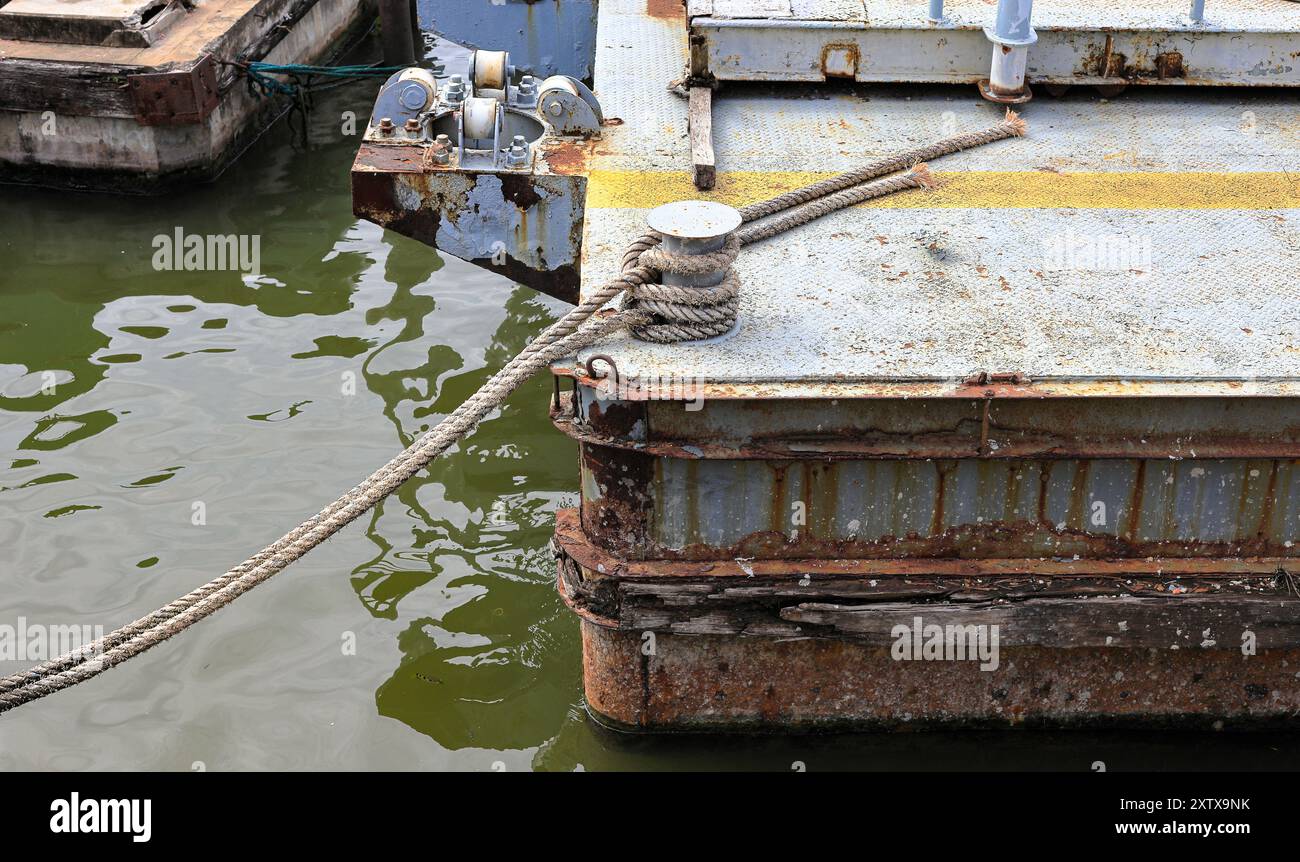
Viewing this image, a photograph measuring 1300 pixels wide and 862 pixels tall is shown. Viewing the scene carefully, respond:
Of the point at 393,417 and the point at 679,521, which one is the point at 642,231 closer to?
the point at 679,521

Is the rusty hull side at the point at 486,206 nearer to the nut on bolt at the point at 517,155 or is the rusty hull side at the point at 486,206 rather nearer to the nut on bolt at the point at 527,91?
the nut on bolt at the point at 517,155

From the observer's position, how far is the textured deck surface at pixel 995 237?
4324 mm

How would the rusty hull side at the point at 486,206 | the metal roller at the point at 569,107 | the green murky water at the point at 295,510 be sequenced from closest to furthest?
the green murky water at the point at 295,510, the rusty hull side at the point at 486,206, the metal roller at the point at 569,107

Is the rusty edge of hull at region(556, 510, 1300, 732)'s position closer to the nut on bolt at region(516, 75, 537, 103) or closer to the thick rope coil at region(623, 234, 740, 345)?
the thick rope coil at region(623, 234, 740, 345)

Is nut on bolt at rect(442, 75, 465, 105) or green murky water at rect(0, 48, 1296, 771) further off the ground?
nut on bolt at rect(442, 75, 465, 105)

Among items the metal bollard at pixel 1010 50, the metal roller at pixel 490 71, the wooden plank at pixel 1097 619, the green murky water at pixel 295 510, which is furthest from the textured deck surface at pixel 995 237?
the green murky water at pixel 295 510

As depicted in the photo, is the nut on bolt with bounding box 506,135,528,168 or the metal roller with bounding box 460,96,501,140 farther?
the metal roller with bounding box 460,96,501,140

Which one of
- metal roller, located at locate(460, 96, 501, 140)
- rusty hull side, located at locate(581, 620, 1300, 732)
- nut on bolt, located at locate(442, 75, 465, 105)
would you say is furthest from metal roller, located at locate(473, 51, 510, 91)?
rusty hull side, located at locate(581, 620, 1300, 732)

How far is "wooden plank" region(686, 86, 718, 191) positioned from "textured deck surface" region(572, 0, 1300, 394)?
0.23 feet

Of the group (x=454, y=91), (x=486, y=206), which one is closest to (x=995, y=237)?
(x=486, y=206)

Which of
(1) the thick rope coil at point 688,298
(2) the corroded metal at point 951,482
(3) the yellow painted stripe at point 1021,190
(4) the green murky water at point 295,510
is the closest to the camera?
(2) the corroded metal at point 951,482

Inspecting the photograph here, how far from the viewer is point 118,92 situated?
8.54m

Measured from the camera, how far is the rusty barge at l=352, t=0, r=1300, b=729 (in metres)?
4.20

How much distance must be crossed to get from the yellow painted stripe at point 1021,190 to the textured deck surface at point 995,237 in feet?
0.04
